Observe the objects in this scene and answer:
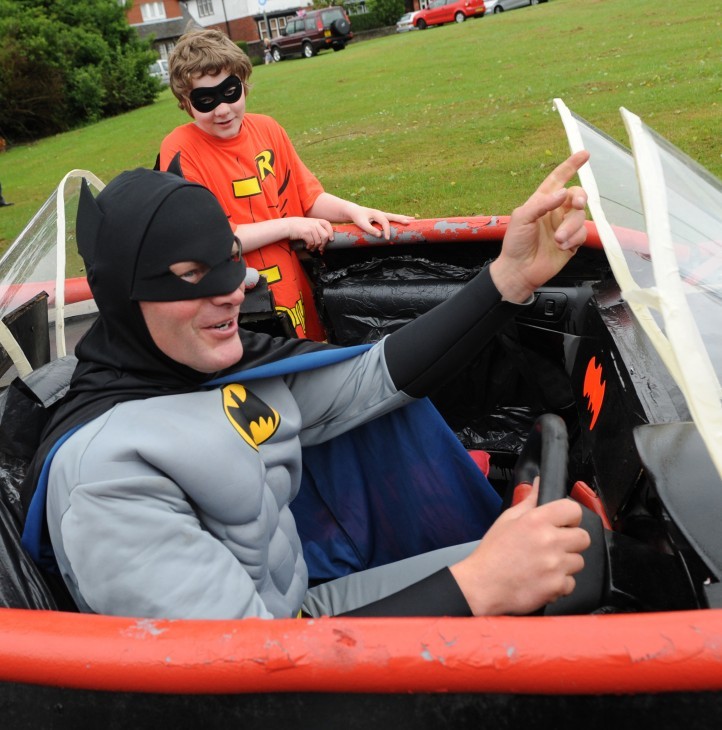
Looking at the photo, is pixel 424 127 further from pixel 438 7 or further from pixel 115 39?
pixel 438 7

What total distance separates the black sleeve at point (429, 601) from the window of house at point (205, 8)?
5776cm

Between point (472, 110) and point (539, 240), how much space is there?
9.48m

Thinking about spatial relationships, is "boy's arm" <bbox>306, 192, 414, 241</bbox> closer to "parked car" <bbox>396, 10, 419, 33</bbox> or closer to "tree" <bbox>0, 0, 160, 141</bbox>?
"tree" <bbox>0, 0, 160, 141</bbox>

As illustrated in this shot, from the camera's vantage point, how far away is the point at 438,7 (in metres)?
28.8

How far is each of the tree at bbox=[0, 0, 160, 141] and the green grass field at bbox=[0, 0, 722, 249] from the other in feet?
4.47

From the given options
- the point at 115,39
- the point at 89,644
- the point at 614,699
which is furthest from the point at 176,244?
the point at 115,39

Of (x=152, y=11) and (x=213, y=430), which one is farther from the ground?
(x=152, y=11)

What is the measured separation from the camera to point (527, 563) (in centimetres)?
115

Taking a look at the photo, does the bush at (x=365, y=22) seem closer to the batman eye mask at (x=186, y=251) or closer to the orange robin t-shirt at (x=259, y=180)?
the orange robin t-shirt at (x=259, y=180)

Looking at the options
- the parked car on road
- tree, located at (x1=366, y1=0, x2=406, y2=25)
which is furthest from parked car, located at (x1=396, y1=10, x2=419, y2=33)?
tree, located at (x1=366, y1=0, x2=406, y2=25)

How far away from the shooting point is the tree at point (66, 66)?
20.3 m

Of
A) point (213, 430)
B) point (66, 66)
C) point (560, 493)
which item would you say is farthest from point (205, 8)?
point (560, 493)

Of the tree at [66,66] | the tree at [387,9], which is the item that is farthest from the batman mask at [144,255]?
the tree at [387,9]

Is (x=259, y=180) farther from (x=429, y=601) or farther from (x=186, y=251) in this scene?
(x=429, y=601)
